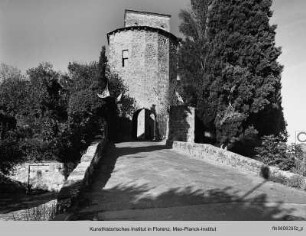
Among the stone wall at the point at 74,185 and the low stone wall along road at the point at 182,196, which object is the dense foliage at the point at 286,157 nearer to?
the low stone wall along road at the point at 182,196

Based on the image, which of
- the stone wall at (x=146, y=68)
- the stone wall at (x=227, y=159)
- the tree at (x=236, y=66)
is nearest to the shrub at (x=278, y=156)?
the stone wall at (x=227, y=159)

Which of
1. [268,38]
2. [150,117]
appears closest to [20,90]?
[268,38]

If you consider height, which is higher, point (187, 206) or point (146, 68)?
point (146, 68)

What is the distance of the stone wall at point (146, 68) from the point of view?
22719mm

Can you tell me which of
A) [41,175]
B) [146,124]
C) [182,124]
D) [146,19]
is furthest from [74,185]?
[146,124]

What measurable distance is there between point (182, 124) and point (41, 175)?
9762 millimetres

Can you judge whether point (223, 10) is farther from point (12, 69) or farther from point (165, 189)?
point (12, 69)

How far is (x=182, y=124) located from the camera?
2008 cm

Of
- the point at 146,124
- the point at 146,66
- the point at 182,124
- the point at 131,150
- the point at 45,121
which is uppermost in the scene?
the point at 146,66

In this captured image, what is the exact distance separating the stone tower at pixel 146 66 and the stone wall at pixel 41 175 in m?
10.2

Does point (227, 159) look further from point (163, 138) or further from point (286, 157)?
point (163, 138)

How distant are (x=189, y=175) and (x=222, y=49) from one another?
30.9 ft

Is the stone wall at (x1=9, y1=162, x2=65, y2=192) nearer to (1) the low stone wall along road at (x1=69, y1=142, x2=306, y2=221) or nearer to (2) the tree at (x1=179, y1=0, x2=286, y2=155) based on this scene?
(1) the low stone wall along road at (x1=69, y1=142, x2=306, y2=221)

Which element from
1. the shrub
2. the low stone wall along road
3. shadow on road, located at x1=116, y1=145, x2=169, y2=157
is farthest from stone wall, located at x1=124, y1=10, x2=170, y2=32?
the low stone wall along road
